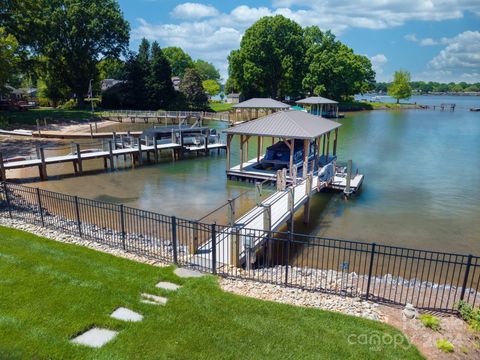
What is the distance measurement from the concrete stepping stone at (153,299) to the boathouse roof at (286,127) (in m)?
13.7

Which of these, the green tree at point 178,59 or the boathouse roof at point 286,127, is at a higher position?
the green tree at point 178,59

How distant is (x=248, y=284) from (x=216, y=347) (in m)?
2.85

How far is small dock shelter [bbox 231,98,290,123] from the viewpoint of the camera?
44844mm

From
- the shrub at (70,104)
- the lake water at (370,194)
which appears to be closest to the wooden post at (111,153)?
the lake water at (370,194)

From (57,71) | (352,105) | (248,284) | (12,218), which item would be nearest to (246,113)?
(57,71)

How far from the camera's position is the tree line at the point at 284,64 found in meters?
74.8

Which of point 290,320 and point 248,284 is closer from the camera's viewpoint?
point 290,320

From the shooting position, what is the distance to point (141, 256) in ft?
34.1

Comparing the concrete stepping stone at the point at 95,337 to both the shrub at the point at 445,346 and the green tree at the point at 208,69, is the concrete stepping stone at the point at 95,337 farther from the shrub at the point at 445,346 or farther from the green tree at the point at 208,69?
the green tree at the point at 208,69

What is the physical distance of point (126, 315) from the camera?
6.87m

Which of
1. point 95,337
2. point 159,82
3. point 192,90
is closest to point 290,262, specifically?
point 95,337

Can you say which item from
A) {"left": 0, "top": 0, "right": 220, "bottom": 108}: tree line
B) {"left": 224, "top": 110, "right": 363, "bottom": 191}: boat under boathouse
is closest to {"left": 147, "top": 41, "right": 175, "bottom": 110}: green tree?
{"left": 0, "top": 0, "right": 220, "bottom": 108}: tree line

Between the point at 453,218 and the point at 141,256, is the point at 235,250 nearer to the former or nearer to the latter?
the point at 141,256

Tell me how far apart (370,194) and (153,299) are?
16.3 meters
